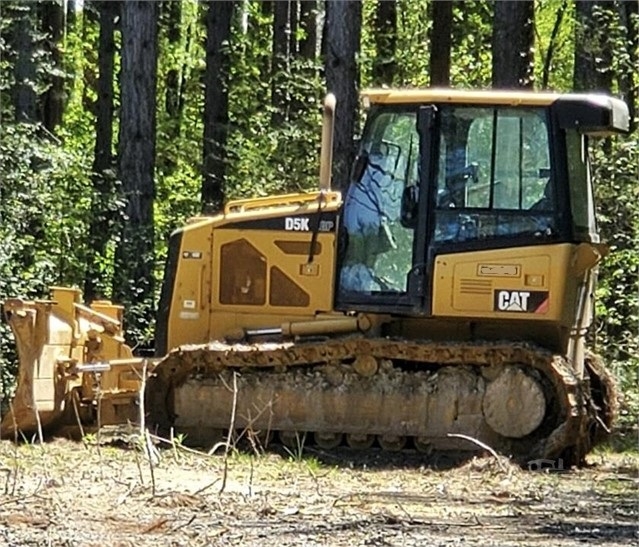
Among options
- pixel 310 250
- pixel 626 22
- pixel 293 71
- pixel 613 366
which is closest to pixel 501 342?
pixel 310 250

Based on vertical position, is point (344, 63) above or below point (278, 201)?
above

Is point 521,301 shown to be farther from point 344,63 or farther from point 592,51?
point 344,63

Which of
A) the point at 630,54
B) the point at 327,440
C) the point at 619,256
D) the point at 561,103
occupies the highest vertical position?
the point at 630,54

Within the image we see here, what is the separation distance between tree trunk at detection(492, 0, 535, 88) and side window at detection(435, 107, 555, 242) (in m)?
6.16

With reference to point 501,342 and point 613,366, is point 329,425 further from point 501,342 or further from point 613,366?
point 613,366

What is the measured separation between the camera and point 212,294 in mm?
11688

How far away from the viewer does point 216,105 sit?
26.3m

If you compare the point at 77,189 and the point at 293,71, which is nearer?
the point at 77,189

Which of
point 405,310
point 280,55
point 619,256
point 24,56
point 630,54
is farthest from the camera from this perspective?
point 280,55

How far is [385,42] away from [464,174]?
16.3 m

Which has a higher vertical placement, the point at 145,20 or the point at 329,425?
the point at 145,20

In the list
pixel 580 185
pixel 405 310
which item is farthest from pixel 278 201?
pixel 580 185

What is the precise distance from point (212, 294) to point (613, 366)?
5.93 metres

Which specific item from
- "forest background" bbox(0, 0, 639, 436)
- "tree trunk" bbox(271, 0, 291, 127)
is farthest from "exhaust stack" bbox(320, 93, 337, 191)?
"tree trunk" bbox(271, 0, 291, 127)
